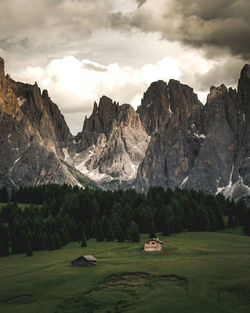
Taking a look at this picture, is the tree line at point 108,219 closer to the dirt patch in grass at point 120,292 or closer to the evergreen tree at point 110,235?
the evergreen tree at point 110,235

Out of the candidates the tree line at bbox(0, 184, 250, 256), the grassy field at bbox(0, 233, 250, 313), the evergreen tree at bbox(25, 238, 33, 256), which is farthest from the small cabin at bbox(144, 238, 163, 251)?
the evergreen tree at bbox(25, 238, 33, 256)

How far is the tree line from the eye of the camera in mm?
111938

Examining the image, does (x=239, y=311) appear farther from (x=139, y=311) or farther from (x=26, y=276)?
(x=26, y=276)

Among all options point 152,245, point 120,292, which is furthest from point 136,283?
point 152,245

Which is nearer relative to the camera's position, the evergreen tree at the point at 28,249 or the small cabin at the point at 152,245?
the small cabin at the point at 152,245

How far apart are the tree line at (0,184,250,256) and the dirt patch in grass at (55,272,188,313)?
43340 millimetres

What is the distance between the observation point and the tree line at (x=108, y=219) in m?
112

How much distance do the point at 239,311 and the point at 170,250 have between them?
41.4 metres

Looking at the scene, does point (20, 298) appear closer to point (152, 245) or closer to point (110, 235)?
point (152, 245)

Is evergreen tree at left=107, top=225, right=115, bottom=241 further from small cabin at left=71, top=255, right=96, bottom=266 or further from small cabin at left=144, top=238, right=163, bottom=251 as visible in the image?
small cabin at left=71, top=255, right=96, bottom=266

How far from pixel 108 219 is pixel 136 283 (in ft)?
221

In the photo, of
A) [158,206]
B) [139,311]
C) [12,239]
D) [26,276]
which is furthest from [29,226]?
[139,311]

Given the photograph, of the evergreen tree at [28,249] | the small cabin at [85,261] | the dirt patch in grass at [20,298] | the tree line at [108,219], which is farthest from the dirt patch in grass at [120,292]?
the tree line at [108,219]

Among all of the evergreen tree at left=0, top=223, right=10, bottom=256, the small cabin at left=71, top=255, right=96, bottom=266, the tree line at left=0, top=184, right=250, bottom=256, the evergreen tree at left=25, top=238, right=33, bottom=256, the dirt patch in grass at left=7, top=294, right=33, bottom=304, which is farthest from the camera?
the tree line at left=0, top=184, right=250, bottom=256
